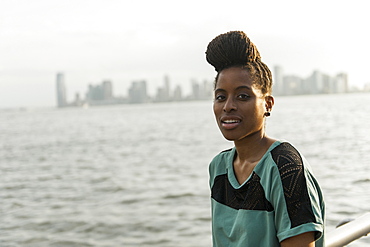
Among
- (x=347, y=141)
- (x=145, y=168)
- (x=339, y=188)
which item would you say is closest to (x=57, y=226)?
(x=339, y=188)

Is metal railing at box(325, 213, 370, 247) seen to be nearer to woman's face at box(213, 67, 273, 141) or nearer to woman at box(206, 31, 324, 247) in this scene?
woman at box(206, 31, 324, 247)

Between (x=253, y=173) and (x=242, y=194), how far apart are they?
0.32ft

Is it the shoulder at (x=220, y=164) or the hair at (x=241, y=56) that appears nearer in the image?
the hair at (x=241, y=56)

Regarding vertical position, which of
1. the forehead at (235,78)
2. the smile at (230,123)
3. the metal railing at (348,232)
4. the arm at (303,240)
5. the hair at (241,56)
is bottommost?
the metal railing at (348,232)

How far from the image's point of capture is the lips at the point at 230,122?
1.92m

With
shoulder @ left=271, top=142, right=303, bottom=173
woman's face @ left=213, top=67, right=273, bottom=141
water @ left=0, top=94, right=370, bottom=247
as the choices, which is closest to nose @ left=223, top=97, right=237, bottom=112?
woman's face @ left=213, top=67, right=273, bottom=141

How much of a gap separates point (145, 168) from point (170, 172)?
1.80 metres

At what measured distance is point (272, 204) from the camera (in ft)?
5.74

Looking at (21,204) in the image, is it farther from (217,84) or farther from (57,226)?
(217,84)

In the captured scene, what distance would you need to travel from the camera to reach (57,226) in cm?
1102

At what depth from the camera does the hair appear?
1909mm

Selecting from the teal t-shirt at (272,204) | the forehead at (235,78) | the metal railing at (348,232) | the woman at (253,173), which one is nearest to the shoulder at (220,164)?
the woman at (253,173)

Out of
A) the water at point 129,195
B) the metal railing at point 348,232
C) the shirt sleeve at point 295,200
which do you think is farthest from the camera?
the water at point 129,195

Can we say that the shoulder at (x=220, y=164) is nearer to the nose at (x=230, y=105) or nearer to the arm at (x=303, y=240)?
the nose at (x=230, y=105)
